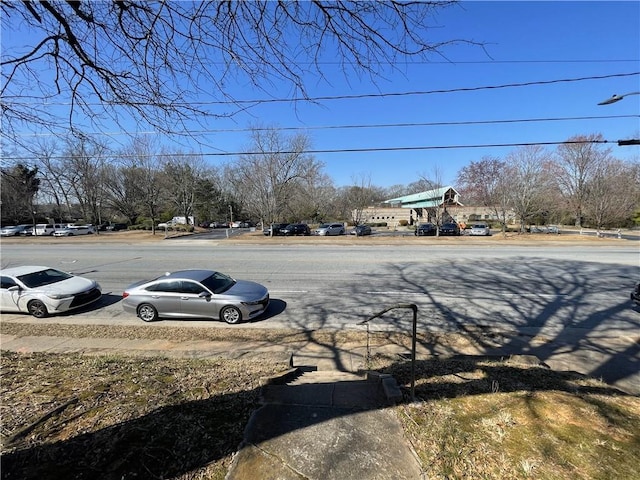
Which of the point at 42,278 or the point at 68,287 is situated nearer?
the point at 68,287

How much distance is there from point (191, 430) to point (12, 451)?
1.34 metres

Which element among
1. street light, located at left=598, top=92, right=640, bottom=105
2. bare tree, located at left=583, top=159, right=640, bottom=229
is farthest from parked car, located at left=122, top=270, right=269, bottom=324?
bare tree, located at left=583, top=159, right=640, bottom=229

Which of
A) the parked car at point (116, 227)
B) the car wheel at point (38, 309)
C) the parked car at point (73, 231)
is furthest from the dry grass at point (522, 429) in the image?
the parked car at point (116, 227)

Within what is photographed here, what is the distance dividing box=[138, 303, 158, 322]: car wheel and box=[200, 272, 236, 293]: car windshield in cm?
160

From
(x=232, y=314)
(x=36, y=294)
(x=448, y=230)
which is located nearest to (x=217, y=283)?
(x=232, y=314)

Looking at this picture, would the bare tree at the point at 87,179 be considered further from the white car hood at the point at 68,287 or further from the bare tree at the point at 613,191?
the bare tree at the point at 613,191

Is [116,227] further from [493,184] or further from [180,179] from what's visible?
[493,184]

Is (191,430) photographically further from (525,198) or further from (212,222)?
(212,222)

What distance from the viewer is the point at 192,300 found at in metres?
8.65

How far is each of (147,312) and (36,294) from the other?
11.8 feet

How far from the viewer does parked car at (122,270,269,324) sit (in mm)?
8555

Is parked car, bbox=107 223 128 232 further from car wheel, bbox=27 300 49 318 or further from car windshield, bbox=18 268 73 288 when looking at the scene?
car wheel, bbox=27 300 49 318

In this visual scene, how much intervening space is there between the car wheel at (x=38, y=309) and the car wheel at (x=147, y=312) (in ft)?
10.2

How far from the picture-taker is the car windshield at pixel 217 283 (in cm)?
885
